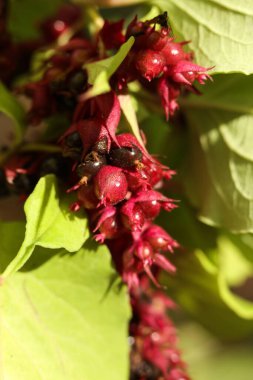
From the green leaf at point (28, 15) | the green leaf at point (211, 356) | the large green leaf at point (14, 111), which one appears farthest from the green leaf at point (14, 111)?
the green leaf at point (211, 356)

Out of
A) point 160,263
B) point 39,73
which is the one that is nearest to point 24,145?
point 39,73

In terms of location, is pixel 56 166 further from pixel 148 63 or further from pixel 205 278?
pixel 205 278

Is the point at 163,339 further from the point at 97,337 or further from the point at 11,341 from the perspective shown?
the point at 11,341

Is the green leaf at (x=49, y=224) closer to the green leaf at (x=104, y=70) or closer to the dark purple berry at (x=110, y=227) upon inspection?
the dark purple berry at (x=110, y=227)

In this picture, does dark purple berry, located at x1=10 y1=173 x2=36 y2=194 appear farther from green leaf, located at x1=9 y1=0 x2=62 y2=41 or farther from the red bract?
green leaf, located at x1=9 y1=0 x2=62 y2=41

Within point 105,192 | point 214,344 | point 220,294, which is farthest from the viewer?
point 214,344

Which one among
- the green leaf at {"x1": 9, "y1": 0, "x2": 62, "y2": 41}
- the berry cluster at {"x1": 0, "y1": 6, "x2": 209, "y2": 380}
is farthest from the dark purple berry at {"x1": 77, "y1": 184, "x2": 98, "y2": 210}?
the green leaf at {"x1": 9, "y1": 0, "x2": 62, "y2": 41}

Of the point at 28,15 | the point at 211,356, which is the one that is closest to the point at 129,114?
the point at 28,15
